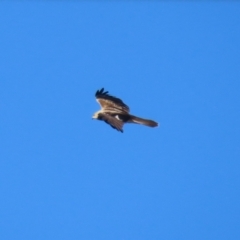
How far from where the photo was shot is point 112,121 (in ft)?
62.0

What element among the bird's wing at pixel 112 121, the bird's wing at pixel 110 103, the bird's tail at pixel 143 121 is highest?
the bird's wing at pixel 110 103

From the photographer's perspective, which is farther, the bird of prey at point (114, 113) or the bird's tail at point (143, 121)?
the bird's tail at point (143, 121)

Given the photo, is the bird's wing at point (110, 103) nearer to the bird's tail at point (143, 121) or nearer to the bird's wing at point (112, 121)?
the bird's tail at point (143, 121)

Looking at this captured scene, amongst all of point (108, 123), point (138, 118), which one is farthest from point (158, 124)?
point (108, 123)

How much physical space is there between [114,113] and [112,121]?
1397mm

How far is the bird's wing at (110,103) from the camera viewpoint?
2072cm

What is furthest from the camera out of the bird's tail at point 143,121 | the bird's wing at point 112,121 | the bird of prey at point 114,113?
the bird's tail at point 143,121

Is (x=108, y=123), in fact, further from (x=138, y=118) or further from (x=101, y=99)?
(x=101, y=99)

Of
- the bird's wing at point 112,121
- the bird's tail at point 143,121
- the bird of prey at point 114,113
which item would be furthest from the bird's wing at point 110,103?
the bird's wing at point 112,121

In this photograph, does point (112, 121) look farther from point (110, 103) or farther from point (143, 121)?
point (110, 103)

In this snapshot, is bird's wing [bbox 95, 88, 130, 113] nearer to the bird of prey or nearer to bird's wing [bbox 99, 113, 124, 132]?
the bird of prey

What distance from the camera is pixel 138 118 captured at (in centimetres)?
2017

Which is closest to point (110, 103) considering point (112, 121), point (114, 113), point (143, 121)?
point (114, 113)

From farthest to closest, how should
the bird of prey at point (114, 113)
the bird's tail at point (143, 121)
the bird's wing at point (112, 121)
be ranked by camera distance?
the bird's tail at point (143, 121) < the bird of prey at point (114, 113) < the bird's wing at point (112, 121)
